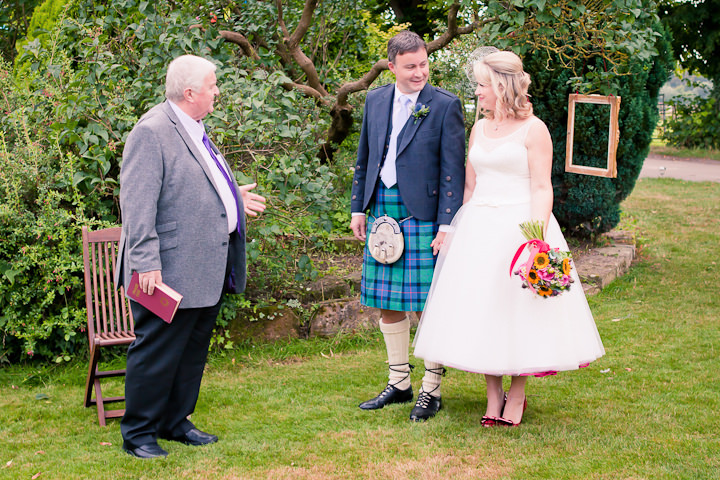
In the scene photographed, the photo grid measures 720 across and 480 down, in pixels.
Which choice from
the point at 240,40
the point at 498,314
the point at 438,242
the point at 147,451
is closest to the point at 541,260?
the point at 498,314

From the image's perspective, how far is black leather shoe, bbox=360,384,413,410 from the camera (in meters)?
4.22

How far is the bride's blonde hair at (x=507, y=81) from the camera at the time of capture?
11.7 ft

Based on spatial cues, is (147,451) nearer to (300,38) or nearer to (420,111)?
(420,111)

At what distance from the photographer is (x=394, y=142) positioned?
13.1 ft

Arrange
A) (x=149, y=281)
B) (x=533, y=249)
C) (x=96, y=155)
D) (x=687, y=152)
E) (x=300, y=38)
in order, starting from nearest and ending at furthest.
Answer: (x=149, y=281) < (x=533, y=249) < (x=96, y=155) < (x=300, y=38) < (x=687, y=152)

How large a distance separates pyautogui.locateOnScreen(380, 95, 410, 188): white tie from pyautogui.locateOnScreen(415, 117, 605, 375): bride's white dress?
17.6 inches

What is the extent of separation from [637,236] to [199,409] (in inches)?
244

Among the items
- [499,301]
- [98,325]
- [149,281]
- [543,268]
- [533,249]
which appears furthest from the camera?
[98,325]

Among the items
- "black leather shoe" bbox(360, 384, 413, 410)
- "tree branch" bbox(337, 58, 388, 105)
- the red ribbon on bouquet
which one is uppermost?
"tree branch" bbox(337, 58, 388, 105)

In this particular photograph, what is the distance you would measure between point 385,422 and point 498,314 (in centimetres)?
91

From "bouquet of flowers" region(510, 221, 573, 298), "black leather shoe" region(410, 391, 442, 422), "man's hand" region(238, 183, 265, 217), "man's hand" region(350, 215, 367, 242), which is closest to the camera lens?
"bouquet of flowers" region(510, 221, 573, 298)

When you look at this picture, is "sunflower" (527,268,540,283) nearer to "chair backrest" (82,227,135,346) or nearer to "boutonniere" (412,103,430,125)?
"boutonniere" (412,103,430,125)

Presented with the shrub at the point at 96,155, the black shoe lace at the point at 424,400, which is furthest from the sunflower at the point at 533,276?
the shrub at the point at 96,155

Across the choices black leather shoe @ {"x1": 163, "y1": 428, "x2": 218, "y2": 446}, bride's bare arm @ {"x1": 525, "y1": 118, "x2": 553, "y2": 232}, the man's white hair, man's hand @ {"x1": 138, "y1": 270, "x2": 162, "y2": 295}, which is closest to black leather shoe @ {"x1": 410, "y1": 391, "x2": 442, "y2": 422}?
black leather shoe @ {"x1": 163, "y1": 428, "x2": 218, "y2": 446}
